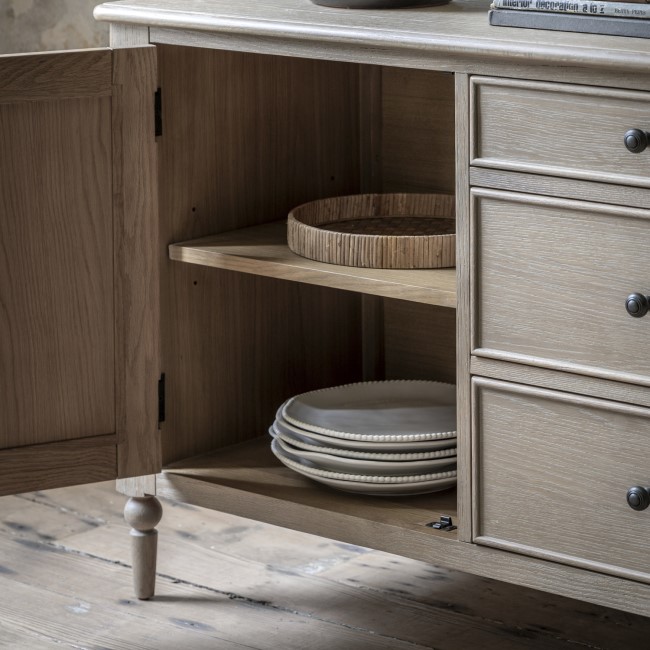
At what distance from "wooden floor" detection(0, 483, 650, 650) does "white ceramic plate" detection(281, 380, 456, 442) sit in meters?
0.26

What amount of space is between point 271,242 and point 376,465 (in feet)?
1.11

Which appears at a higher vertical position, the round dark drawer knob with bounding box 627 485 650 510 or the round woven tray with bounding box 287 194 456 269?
the round woven tray with bounding box 287 194 456 269

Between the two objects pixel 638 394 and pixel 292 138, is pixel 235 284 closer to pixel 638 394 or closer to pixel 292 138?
pixel 292 138

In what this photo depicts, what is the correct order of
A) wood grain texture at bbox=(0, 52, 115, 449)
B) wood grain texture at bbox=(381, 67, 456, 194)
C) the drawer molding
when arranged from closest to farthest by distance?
the drawer molding
wood grain texture at bbox=(0, 52, 115, 449)
wood grain texture at bbox=(381, 67, 456, 194)

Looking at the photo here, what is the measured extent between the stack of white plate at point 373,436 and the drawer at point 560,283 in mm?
259

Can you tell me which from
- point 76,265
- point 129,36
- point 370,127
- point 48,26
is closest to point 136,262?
point 76,265

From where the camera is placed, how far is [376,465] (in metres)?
1.82

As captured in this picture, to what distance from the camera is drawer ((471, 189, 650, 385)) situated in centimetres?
148

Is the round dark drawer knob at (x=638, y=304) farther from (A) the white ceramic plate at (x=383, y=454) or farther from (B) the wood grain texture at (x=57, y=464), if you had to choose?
(B) the wood grain texture at (x=57, y=464)

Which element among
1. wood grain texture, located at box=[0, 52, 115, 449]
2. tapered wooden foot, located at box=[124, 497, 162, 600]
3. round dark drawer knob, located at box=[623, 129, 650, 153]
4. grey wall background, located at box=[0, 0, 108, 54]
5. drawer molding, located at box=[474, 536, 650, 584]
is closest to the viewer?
round dark drawer knob, located at box=[623, 129, 650, 153]

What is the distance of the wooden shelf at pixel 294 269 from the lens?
169cm

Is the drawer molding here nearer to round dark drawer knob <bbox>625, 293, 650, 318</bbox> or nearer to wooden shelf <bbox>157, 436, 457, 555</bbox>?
wooden shelf <bbox>157, 436, 457, 555</bbox>

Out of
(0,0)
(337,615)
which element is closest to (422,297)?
(337,615)

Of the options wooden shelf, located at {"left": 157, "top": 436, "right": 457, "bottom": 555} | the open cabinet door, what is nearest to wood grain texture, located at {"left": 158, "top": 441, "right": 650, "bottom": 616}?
wooden shelf, located at {"left": 157, "top": 436, "right": 457, "bottom": 555}
